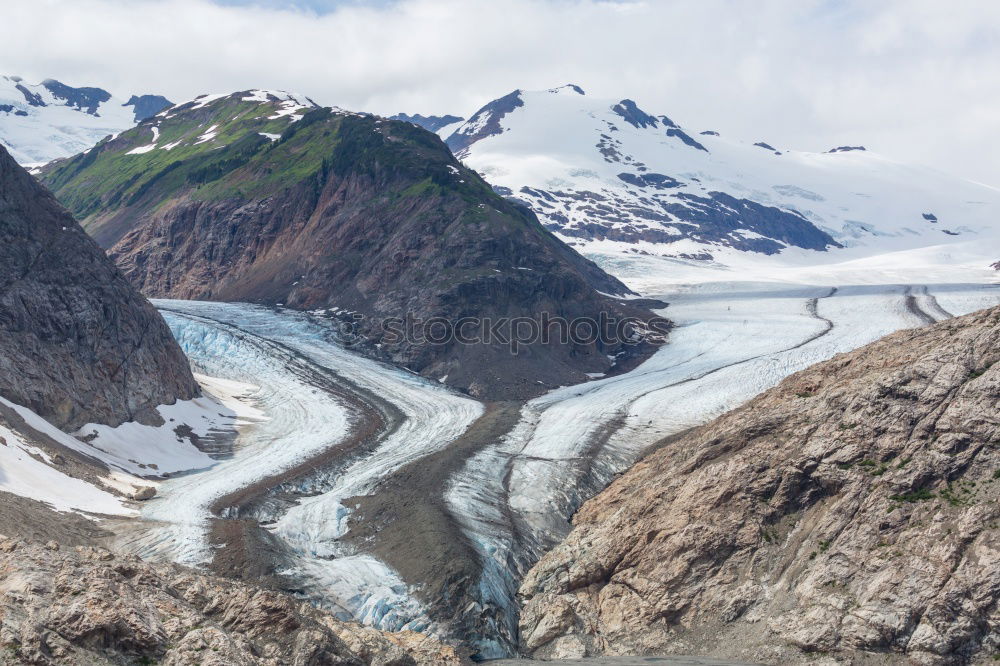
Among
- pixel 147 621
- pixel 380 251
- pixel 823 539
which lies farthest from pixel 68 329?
pixel 380 251

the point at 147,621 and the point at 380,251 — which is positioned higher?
the point at 380,251

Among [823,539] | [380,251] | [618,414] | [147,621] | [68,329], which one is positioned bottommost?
[823,539]

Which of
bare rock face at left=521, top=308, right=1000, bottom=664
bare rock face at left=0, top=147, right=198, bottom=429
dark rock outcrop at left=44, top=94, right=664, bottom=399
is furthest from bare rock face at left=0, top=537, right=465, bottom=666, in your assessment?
dark rock outcrop at left=44, top=94, right=664, bottom=399

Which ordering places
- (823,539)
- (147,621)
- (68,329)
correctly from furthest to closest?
(68,329) → (823,539) → (147,621)

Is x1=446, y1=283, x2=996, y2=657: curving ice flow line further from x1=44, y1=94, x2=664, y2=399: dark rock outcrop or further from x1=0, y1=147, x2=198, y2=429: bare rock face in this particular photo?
x1=0, y1=147, x2=198, y2=429: bare rock face

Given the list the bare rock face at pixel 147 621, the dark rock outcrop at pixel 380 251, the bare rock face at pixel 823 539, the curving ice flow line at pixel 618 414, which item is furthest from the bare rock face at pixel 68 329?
the bare rock face at pixel 823 539

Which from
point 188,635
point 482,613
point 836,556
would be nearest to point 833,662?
point 836,556

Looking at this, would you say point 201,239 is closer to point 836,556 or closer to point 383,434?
point 383,434

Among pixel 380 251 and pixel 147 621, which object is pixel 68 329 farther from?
pixel 380 251
